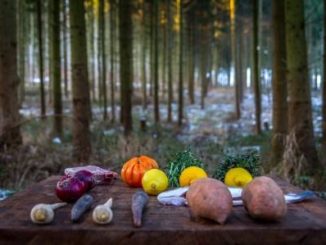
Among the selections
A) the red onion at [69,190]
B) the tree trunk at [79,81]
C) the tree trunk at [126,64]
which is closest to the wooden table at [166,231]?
the red onion at [69,190]

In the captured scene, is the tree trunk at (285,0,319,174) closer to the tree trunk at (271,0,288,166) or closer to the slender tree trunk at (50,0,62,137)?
the tree trunk at (271,0,288,166)

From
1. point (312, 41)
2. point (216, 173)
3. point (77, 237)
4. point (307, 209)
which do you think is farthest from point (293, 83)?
point (312, 41)

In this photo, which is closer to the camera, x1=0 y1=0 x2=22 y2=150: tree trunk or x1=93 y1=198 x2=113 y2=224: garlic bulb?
x1=93 y1=198 x2=113 y2=224: garlic bulb

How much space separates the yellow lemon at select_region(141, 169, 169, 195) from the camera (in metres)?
2.97

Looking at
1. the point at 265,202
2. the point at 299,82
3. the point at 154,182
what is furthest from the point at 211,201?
the point at 299,82

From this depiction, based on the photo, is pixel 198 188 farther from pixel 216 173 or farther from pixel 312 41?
pixel 312 41

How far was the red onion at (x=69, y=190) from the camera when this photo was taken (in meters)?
2.74

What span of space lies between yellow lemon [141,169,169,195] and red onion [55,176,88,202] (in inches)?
14.0

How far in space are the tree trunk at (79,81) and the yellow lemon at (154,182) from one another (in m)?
6.35

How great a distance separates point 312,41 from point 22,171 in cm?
2962

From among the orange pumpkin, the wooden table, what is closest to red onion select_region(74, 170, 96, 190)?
the orange pumpkin

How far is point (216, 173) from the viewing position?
329cm

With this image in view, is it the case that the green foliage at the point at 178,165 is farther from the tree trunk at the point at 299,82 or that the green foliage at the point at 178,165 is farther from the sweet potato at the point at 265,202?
the tree trunk at the point at 299,82

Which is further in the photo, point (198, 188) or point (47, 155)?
point (47, 155)
